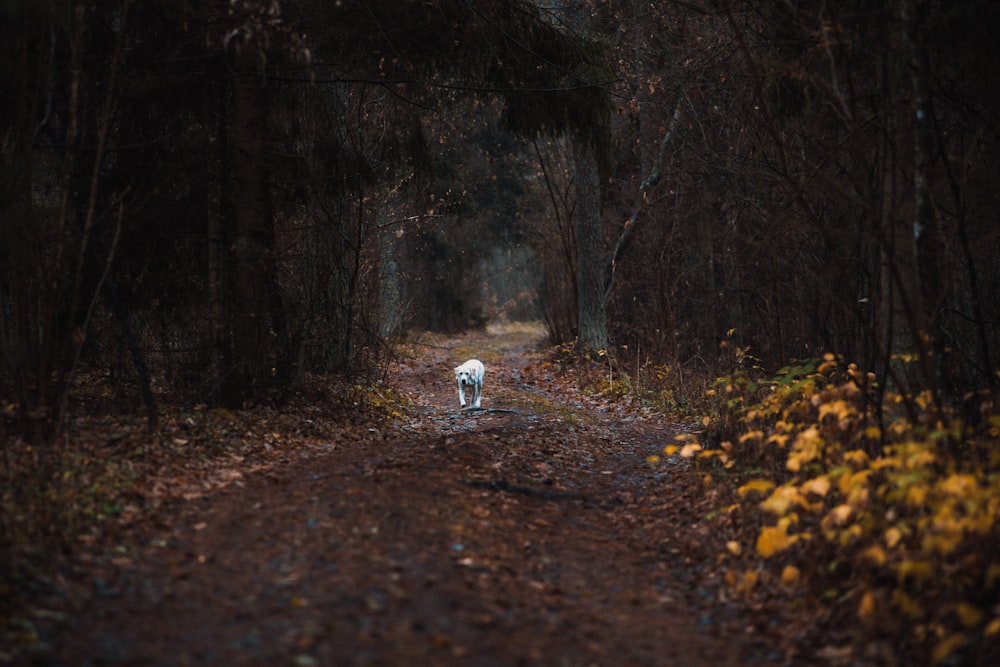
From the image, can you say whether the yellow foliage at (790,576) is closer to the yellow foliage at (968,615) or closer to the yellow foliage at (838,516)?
the yellow foliage at (838,516)

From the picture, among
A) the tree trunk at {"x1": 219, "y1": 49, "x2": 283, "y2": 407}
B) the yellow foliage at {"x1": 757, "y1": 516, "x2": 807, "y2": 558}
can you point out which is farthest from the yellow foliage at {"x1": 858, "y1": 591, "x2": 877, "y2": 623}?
the tree trunk at {"x1": 219, "y1": 49, "x2": 283, "y2": 407}

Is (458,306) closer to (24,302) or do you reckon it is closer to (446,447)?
(446,447)

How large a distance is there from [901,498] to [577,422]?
6.85 m

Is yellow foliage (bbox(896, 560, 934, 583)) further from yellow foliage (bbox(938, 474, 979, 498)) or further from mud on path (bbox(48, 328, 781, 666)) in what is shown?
mud on path (bbox(48, 328, 781, 666))

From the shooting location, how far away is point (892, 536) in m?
4.09

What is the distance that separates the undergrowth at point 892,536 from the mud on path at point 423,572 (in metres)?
0.50

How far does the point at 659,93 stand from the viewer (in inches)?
659

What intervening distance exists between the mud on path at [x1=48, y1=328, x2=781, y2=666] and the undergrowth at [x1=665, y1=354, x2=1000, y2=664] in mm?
498

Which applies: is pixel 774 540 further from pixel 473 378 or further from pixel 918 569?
pixel 473 378

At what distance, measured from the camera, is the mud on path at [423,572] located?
3924mm

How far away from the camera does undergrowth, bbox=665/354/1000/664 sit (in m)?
3.81

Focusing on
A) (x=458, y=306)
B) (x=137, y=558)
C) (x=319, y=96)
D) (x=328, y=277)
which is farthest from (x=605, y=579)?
(x=458, y=306)

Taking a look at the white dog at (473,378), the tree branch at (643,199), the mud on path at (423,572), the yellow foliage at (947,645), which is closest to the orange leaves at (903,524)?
the yellow foliage at (947,645)

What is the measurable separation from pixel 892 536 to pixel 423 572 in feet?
9.03
